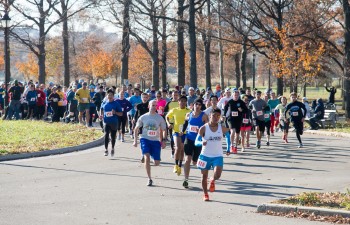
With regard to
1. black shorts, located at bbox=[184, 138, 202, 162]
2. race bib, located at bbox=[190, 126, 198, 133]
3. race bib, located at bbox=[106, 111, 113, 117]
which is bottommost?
black shorts, located at bbox=[184, 138, 202, 162]

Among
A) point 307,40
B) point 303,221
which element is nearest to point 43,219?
point 303,221

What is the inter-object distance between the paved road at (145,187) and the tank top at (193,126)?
0.96 m

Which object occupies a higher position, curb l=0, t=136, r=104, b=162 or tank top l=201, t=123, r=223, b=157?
tank top l=201, t=123, r=223, b=157

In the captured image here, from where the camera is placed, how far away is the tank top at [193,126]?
1356cm

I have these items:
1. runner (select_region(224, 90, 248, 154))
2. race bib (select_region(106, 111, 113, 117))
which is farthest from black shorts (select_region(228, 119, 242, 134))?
race bib (select_region(106, 111, 113, 117))

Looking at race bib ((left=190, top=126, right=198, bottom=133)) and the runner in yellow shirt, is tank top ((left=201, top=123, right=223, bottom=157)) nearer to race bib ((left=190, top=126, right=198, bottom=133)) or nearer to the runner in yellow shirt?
race bib ((left=190, top=126, right=198, bottom=133))

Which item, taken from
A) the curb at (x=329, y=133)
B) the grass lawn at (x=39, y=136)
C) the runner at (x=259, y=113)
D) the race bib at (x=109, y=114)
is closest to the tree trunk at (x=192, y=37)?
the curb at (x=329, y=133)

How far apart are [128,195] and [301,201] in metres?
3.16

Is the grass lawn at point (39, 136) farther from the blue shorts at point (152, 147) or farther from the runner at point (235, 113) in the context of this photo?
the blue shorts at point (152, 147)

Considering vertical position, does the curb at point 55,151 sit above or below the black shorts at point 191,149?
below

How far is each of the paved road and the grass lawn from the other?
1.34m

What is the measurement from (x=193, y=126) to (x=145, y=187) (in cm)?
172

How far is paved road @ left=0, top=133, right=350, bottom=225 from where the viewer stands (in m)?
9.78

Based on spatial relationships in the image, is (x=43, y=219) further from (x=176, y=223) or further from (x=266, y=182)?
(x=266, y=182)
